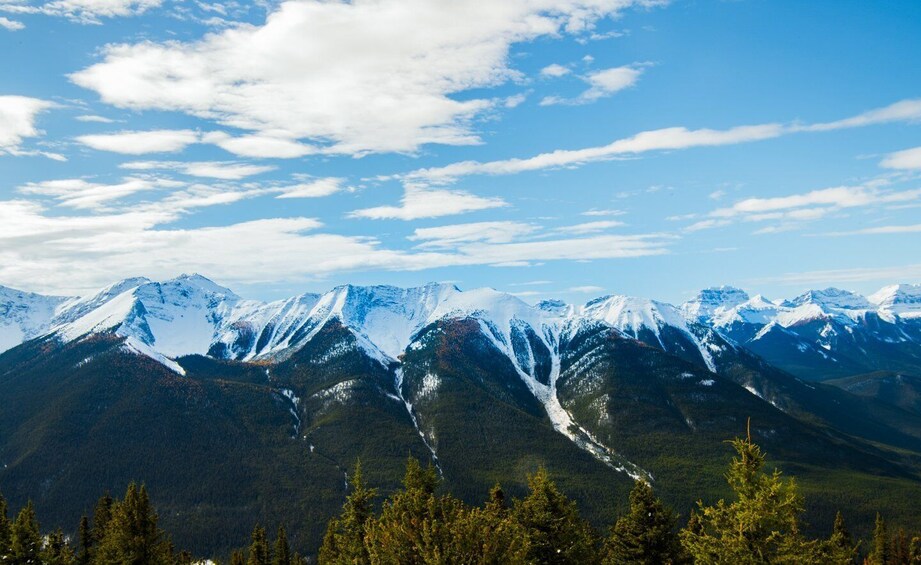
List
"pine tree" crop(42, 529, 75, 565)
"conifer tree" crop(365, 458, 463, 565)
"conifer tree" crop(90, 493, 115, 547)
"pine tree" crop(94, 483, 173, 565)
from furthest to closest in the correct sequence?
"conifer tree" crop(90, 493, 115, 547) → "pine tree" crop(42, 529, 75, 565) → "pine tree" crop(94, 483, 173, 565) → "conifer tree" crop(365, 458, 463, 565)

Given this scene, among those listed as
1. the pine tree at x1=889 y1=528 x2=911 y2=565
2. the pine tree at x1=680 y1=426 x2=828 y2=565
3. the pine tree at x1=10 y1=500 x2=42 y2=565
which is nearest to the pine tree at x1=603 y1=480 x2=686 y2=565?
the pine tree at x1=680 y1=426 x2=828 y2=565

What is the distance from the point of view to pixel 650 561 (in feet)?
146

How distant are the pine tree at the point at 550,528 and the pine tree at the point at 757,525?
12807mm

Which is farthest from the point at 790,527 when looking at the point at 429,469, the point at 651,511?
the point at 429,469

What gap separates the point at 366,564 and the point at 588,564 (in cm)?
1843

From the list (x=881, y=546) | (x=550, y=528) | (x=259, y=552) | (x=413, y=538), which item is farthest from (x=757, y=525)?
(x=881, y=546)

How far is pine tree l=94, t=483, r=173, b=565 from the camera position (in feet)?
160

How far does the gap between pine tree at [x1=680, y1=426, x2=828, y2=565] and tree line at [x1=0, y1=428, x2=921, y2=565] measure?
0.05 meters

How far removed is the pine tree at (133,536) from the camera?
4862cm

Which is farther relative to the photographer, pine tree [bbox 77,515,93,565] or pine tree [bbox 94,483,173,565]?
pine tree [bbox 77,515,93,565]

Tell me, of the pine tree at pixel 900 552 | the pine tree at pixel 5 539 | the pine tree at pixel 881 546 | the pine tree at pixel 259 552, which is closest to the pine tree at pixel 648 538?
the pine tree at pixel 5 539

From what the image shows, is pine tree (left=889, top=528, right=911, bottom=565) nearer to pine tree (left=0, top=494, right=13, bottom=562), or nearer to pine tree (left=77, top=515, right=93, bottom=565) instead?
pine tree (left=77, top=515, right=93, bottom=565)

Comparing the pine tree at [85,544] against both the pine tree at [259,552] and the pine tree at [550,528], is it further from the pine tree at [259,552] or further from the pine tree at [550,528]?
the pine tree at [550,528]

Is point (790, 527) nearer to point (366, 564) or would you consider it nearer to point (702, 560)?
point (702, 560)
